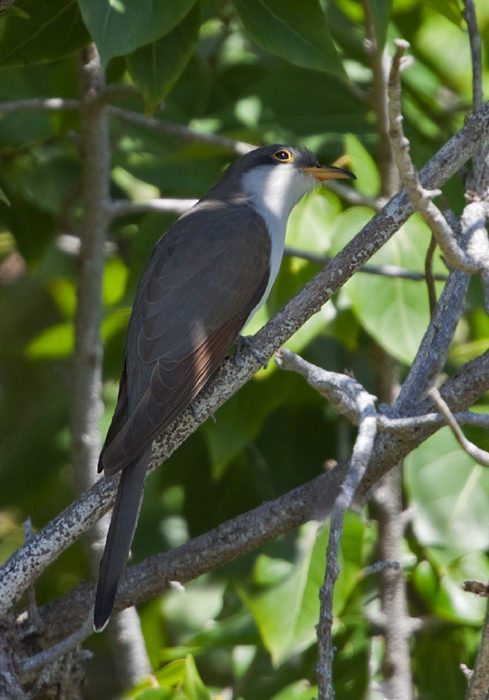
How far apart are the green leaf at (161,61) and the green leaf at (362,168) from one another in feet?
2.55

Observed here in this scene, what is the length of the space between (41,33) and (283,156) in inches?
53.4

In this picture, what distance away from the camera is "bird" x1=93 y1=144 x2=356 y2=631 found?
2822 mm

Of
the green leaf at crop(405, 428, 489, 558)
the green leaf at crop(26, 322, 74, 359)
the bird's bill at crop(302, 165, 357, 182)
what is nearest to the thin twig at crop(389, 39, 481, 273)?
the green leaf at crop(405, 428, 489, 558)

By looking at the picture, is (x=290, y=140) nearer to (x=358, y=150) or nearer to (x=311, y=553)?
(x=358, y=150)

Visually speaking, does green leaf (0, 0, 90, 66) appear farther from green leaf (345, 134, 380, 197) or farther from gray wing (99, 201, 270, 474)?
green leaf (345, 134, 380, 197)

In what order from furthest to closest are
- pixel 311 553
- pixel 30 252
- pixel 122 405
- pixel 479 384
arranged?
pixel 30 252 < pixel 122 405 < pixel 311 553 < pixel 479 384

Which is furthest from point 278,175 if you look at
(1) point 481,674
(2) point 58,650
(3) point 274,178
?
(1) point 481,674

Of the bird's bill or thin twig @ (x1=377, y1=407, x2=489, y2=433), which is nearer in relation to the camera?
thin twig @ (x1=377, y1=407, x2=489, y2=433)

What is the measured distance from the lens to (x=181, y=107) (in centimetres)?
483

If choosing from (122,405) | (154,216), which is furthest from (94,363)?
(154,216)

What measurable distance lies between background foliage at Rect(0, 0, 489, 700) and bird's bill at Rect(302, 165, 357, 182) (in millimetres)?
149

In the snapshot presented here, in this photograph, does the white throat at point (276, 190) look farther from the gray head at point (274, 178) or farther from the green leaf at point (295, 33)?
the green leaf at point (295, 33)

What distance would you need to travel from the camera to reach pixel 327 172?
427 centimetres

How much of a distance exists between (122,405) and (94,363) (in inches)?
19.6
